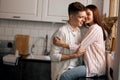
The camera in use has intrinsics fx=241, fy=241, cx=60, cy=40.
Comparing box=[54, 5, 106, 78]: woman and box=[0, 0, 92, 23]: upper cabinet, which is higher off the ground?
box=[0, 0, 92, 23]: upper cabinet

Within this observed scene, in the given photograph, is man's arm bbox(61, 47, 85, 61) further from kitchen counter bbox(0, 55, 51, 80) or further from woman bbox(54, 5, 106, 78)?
kitchen counter bbox(0, 55, 51, 80)

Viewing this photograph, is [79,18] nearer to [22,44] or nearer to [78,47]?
[78,47]

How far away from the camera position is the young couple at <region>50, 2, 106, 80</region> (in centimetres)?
218

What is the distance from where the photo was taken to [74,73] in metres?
2.19

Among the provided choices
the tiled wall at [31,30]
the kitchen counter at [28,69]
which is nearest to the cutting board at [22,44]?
the tiled wall at [31,30]

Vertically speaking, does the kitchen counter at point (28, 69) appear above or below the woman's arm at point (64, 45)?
below

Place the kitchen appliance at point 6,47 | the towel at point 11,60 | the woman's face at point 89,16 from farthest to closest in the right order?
the kitchen appliance at point 6,47
the towel at point 11,60
the woman's face at point 89,16

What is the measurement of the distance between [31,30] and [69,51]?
203 cm

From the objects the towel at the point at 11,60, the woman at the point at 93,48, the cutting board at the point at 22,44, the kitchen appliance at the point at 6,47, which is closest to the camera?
the woman at the point at 93,48

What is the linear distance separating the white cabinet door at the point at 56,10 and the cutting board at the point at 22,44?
0.52 metres

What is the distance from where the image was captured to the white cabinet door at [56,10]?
388 centimetres

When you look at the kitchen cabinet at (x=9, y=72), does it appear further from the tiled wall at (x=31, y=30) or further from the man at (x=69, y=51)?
the man at (x=69, y=51)

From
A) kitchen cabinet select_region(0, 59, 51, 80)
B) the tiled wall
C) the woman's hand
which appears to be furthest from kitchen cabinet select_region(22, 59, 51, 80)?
the woman's hand

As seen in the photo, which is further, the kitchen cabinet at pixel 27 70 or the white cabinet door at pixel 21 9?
the white cabinet door at pixel 21 9
